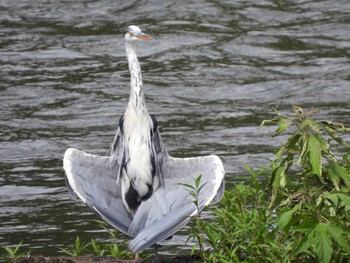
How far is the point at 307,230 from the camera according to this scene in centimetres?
478

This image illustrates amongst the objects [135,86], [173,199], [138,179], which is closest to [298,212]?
[173,199]

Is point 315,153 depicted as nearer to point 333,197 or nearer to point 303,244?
point 333,197

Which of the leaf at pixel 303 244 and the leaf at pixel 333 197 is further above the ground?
the leaf at pixel 333 197

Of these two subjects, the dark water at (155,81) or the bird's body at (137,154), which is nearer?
the bird's body at (137,154)

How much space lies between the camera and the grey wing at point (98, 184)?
6.21 metres

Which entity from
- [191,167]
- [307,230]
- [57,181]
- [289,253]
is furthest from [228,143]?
[307,230]

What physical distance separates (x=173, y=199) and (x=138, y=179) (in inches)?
13.6

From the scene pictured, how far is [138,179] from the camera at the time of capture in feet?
21.5

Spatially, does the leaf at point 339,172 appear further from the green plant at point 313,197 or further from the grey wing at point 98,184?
the grey wing at point 98,184

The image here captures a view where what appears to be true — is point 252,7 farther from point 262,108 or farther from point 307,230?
point 307,230

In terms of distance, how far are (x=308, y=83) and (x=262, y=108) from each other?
3.02 ft

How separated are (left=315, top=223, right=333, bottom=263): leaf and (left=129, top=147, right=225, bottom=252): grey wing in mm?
1200

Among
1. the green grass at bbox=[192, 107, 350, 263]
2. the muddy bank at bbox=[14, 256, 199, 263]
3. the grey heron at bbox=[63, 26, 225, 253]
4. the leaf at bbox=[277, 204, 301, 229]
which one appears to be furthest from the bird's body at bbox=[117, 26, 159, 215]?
the leaf at bbox=[277, 204, 301, 229]

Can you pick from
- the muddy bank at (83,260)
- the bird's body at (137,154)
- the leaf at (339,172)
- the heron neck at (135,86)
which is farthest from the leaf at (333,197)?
the heron neck at (135,86)
